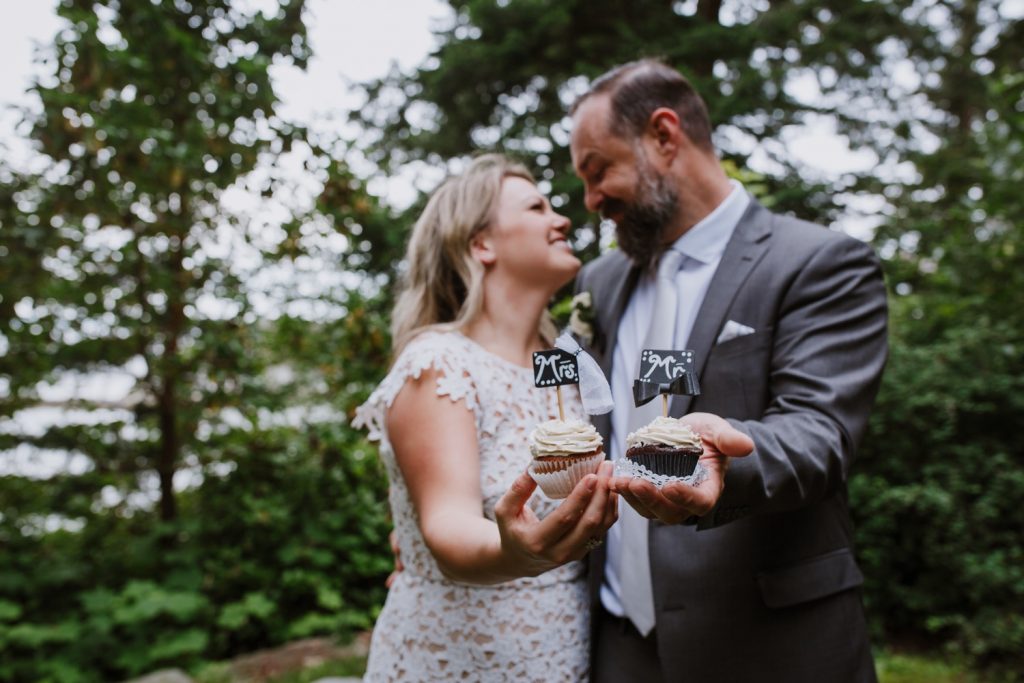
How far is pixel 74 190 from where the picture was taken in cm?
456

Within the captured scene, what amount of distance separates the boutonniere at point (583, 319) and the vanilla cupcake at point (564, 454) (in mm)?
967

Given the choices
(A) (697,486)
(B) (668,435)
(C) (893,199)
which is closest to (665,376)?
(B) (668,435)

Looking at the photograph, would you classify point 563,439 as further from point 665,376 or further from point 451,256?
point 451,256

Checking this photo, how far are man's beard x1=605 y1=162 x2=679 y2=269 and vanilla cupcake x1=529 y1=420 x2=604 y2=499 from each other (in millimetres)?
1096

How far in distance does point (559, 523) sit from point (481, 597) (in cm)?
78

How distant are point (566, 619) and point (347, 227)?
10.1 ft

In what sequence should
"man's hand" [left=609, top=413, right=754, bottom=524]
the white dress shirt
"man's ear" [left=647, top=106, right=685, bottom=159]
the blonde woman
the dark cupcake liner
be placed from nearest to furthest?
"man's hand" [left=609, top=413, right=754, bottom=524], the dark cupcake liner, the blonde woman, the white dress shirt, "man's ear" [left=647, top=106, right=685, bottom=159]

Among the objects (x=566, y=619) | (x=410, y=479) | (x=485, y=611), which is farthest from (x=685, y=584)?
(x=410, y=479)

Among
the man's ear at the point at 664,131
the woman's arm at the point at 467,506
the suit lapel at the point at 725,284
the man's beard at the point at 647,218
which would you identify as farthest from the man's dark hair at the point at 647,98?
the woman's arm at the point at 467,506

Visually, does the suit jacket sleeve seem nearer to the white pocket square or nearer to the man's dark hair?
the white pocket square

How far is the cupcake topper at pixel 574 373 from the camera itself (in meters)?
1.44

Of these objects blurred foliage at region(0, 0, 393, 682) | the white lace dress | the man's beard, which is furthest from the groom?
blurred foliage at region(0, 0, 393, 682)

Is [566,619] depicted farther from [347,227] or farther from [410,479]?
[347,227]

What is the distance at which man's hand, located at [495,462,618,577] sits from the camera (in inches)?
48.9
